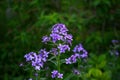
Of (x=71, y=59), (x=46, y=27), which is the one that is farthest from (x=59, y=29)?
(x=46, y=27)

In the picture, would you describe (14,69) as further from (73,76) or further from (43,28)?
(73,76)

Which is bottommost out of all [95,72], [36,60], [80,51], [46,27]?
[36,60]

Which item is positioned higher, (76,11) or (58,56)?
(76,11)

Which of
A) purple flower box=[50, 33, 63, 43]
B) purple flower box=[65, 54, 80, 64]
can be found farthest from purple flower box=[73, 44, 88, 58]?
purple flower box=[50, 33, 63, 43]

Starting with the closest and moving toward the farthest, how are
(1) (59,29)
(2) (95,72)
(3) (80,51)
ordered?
(1) (59,29), (3) (80,51), (2) (95,72)

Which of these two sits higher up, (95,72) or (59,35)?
(95,72)

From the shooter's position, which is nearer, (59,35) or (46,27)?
(59,35)

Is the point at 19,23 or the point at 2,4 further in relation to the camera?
the point at 2,4

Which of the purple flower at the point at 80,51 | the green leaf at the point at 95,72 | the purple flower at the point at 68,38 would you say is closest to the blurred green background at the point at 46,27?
the green leaf at the point at 95,72

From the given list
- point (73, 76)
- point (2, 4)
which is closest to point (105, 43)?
point (2, 4)

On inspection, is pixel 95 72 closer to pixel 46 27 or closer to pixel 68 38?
pixel 46 27
